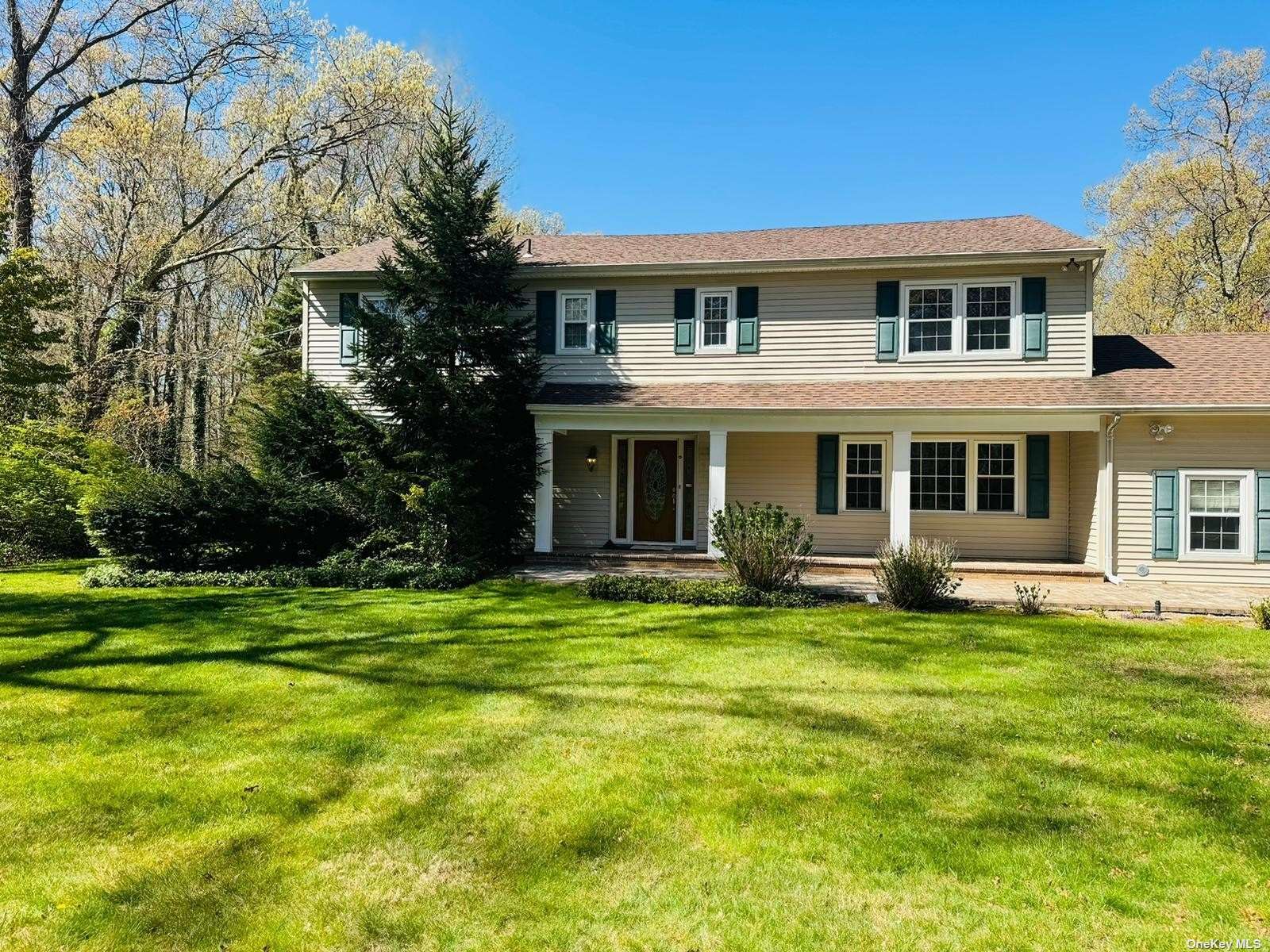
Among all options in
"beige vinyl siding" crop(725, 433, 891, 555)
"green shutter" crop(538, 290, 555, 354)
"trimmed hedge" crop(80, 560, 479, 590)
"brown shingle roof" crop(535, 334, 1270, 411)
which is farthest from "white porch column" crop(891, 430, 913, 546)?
"trimmed hedge" crop(80, 560, 479, 590)

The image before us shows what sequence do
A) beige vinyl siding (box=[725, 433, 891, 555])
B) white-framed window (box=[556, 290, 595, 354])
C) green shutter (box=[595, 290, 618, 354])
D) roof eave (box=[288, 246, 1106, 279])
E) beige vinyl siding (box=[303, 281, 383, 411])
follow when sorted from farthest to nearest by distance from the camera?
beige vinyl siding (box=[303, 281, 383, 411]) < white-framed window (box=[556, 290, 595, 354]) < green shutter (box=[595, 290, 618, 354]) < beige vinyl siding (box=[725, 433, 891, 555]) < roof eave (box=[288, 246, 1106, 279])

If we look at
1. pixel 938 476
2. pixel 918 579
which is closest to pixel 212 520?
pixel 918 579

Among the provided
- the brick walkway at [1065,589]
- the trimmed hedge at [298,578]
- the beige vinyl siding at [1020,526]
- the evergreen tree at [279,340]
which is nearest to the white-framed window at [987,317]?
the beige vinyl siding at [1020,526]

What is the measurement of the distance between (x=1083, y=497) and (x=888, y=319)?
4528 millimetres

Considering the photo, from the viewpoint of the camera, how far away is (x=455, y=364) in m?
11.1

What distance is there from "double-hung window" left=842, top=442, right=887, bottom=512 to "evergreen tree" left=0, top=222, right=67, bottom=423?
50.9 feet

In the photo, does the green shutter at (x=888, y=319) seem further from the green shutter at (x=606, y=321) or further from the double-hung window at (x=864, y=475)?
the green shutter at (x=606, y=321)

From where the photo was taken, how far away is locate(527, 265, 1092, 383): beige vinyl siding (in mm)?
11633

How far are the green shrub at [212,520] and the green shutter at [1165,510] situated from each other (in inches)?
511

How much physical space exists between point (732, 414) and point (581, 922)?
9476 mm

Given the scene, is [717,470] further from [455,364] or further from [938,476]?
[455,364]

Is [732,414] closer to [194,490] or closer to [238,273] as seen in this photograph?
[194,490]

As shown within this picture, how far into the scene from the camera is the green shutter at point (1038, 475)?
11672 millimetres

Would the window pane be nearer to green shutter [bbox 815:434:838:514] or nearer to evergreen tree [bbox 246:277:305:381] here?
green shutter [bbox 815:434:838:514]
